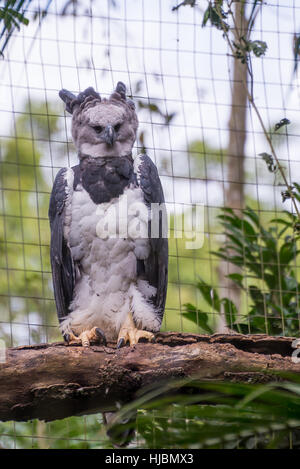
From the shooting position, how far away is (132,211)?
9.93 ft

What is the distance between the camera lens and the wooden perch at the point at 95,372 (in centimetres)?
225

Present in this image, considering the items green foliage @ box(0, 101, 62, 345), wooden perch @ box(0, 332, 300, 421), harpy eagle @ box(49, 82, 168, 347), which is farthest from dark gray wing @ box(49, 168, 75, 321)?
green foliage @ box(0, 101, 62, 345)

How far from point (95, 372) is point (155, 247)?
3.03ft

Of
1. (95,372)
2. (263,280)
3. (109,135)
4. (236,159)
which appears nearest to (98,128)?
(109,135)

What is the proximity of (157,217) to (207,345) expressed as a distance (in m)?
0.90

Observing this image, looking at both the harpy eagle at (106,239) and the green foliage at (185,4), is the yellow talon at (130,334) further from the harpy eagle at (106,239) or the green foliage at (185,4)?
the green foliage at (185,4)

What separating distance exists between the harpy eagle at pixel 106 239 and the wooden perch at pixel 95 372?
548 millimetres

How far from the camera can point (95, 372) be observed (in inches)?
91.0

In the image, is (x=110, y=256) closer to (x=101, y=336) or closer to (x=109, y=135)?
(x=101, y=336)

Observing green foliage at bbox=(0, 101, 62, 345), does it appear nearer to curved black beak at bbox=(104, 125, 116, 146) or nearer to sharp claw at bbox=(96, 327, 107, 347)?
curved black beak at bbox=(104, 125, 116, 146)

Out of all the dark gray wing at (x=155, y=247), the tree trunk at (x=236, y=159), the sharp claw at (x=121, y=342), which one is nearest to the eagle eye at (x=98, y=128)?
the dark gray wing at (x=155, y=247)
